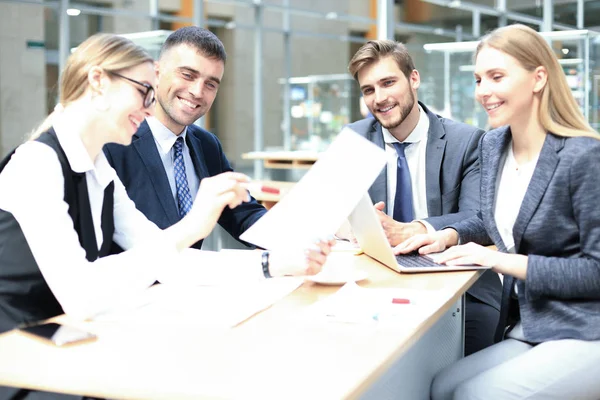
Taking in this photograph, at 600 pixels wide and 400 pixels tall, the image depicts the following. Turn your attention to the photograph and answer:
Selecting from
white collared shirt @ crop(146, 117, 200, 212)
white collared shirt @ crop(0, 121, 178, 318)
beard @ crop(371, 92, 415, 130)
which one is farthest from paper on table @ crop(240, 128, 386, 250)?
beard @ crop(371, 92, 415, 130)

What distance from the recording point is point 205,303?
5.83 ft

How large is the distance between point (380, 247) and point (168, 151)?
89 centimetres

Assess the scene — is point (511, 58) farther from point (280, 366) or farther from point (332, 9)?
point (332, 9)

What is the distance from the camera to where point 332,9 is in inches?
461

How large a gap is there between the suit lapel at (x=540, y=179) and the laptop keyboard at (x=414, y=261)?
0.30 metres

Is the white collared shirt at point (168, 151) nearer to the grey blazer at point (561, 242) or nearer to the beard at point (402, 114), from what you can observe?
the beard at point (402, 114)

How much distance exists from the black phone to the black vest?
0.16m

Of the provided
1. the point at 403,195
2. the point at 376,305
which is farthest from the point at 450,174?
the point at 376,305

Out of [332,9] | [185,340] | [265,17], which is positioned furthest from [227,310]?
[332,9]

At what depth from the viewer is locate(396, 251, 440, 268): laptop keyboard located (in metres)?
2.23

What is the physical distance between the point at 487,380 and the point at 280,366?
0.82 metres

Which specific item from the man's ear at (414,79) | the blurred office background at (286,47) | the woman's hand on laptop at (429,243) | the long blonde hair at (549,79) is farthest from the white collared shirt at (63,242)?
the blurred office background at (286,47)

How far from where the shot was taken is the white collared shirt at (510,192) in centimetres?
216

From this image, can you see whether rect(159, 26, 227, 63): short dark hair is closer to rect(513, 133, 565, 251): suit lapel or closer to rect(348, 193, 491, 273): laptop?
rect(348, 193, 491, 273): laptop
